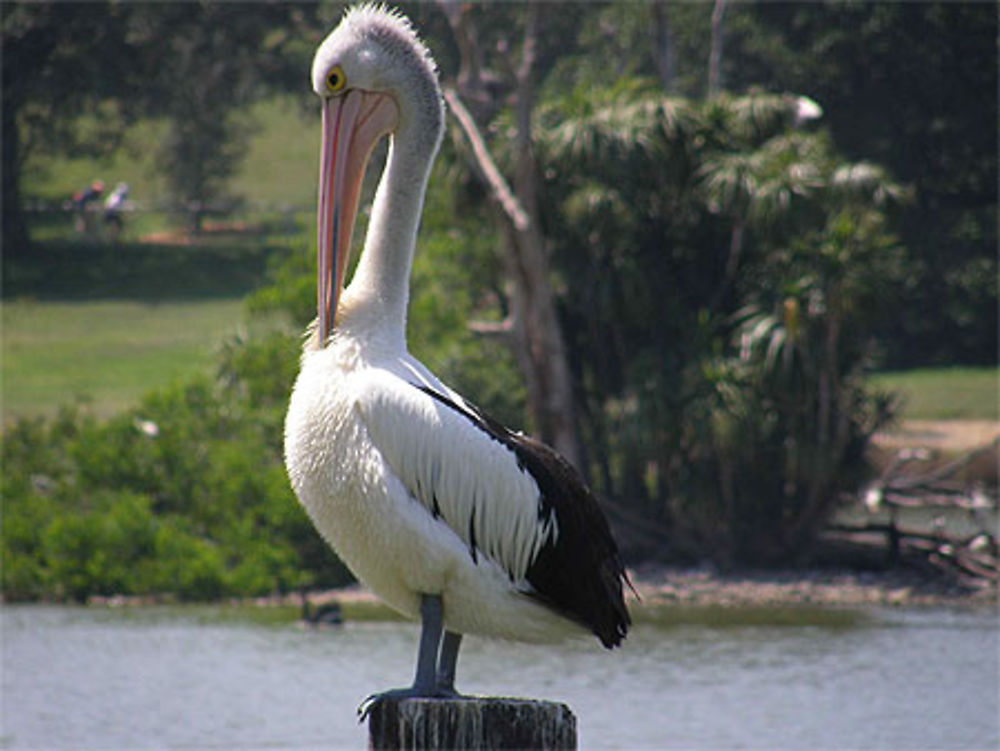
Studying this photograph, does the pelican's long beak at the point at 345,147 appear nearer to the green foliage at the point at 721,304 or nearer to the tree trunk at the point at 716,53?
the green foliage at the point at 721,304

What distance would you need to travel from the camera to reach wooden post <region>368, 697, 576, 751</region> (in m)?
3.93

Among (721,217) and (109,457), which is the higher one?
(721,217)

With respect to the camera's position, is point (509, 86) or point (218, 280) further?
point (218, 280)

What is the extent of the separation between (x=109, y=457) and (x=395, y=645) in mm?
4150

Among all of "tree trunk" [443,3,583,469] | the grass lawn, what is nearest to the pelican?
"tree trunk" [443,3,583,469]

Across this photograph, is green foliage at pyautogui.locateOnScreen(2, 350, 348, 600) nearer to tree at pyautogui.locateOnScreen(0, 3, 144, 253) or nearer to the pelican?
the pelican

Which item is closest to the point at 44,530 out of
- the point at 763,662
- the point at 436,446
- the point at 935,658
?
the point at 763,662

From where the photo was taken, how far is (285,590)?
1686cm

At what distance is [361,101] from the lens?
4.98m

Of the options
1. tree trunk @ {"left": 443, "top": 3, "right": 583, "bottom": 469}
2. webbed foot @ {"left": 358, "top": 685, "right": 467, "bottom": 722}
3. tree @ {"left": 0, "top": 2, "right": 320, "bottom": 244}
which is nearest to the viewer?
webbed foot @ {"left": 358, "top": 685, "right": 467, "bottom": 722}

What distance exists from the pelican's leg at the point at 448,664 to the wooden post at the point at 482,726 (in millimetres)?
373

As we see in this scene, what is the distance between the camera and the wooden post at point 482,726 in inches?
155

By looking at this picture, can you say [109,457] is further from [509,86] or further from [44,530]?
[509,86]

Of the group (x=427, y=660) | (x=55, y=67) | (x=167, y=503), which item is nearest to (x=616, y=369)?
(x=167, y=503)
